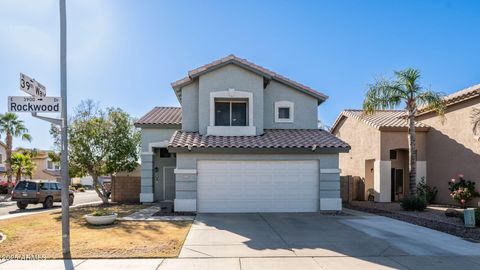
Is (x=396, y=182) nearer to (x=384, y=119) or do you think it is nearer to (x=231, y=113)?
(x=384, y=119)

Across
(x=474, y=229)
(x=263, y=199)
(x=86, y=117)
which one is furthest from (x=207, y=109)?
(x=474, y=229)

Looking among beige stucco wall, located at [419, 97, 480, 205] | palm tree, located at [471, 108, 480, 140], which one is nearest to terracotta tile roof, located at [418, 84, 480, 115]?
beige stucco wall, located at [419, 97, 480, 205]

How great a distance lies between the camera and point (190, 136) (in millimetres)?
16141

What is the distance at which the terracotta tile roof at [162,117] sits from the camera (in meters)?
19.7

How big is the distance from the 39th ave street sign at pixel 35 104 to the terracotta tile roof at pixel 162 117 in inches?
459

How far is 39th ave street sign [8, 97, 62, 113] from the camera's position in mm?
7590

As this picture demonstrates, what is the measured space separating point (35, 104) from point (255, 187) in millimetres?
9738

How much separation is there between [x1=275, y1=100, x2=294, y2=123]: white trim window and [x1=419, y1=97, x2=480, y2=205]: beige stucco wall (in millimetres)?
9631

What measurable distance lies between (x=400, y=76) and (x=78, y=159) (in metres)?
17.1

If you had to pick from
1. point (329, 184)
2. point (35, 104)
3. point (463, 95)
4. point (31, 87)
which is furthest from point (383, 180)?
point (31, 87)

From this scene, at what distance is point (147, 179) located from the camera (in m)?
19.5

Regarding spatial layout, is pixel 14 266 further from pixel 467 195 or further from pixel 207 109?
pixel 467 195

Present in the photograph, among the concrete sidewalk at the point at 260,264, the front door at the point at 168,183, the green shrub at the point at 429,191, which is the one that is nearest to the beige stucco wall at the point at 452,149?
the green shrub at the point at 429,191

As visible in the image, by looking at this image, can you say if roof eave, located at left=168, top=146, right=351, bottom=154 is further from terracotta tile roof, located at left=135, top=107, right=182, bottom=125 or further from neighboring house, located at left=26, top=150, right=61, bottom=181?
neighboring house, located at left=26, top=150, right=61, bottom=181
